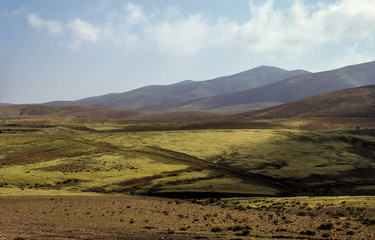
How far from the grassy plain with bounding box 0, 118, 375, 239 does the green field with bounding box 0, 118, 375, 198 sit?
303 millimetres

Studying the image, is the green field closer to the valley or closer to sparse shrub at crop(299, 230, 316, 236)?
the valley

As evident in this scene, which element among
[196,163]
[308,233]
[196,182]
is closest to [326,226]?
[308,233]

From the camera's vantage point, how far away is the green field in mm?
65250

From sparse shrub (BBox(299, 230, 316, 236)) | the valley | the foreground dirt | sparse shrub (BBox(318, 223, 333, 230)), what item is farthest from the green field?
sparse shrub (BBox(299, 230, 316, 236))

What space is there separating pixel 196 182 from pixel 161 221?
33.9 metres

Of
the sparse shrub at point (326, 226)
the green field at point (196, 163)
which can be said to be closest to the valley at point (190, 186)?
the sparse shrub at point (326, 226)

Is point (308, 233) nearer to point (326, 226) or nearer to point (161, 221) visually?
point (326, 226)

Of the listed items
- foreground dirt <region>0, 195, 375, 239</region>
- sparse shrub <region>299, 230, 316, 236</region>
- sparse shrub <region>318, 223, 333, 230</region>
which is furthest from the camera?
sparse shrub <region>318, 223, 333, 230</region>

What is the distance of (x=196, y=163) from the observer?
88.6 metres

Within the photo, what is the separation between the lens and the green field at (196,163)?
214 feet

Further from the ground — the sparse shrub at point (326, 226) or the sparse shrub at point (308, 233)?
the sparse shrub at point (308, 233)

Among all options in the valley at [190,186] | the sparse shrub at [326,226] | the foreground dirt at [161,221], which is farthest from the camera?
the valley at [190,186]

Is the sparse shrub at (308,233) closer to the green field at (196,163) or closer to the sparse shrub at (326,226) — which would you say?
the sparse shrub at (326,226)

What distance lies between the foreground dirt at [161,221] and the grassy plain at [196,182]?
0.37 ft
